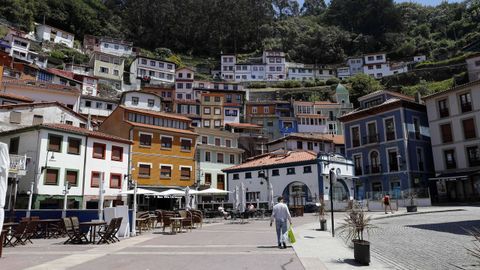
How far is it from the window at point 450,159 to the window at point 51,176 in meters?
40.7

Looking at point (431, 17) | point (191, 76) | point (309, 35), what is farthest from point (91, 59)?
point (431, 17)

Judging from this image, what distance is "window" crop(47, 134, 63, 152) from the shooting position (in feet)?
102

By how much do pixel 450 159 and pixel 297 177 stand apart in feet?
60.5

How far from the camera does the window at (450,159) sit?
43.8m

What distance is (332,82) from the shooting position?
337 ft

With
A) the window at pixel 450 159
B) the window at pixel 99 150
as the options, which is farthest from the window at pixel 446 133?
the window at pixel 99 150

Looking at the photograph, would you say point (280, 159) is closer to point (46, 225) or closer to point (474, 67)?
point (46, 225)

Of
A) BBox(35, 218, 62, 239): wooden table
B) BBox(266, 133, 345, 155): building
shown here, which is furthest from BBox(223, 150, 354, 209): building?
BBox(35, 218, 62, 239): wooden table

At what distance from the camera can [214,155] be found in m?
51.0

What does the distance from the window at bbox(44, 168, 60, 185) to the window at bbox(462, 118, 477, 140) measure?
41.8 metres

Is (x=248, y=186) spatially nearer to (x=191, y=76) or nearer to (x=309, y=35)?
(x=191, y=76)

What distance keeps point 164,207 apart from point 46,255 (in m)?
31.1

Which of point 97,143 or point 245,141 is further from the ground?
point 245,141

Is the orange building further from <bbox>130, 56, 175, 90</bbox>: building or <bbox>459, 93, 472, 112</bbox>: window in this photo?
<bbox>130, 56, 175, 90</bbox>: building
